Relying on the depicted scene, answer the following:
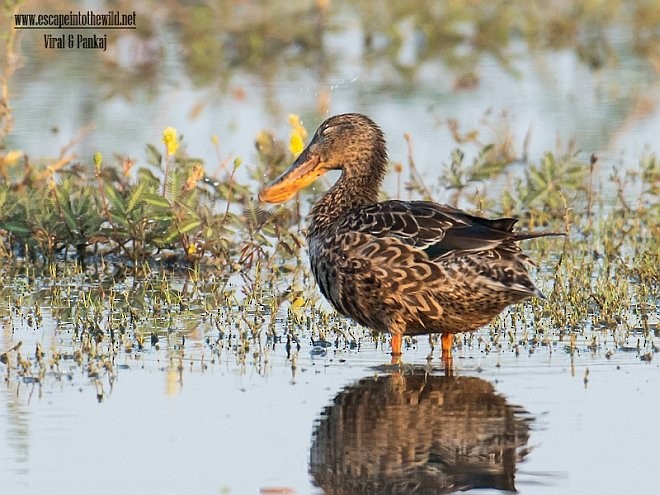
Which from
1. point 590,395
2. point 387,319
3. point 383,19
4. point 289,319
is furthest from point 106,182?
point 383,19

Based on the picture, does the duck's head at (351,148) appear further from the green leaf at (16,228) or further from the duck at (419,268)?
the green leaf at (16,228)

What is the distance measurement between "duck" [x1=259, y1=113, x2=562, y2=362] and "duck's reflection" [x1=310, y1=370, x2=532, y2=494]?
40 cm

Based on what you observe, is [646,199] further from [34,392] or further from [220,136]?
[34,392]

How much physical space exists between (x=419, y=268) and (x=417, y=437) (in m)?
1.57

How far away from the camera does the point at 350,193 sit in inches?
372

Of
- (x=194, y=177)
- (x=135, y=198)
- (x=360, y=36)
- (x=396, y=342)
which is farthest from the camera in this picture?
(x=360, y=36)

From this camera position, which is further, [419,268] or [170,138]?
[170,138]

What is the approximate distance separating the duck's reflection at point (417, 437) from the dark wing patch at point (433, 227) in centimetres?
66

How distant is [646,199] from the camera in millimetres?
12844

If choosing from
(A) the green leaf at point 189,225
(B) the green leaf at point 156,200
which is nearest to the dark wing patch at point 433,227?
(A) the green leaf at point 189,225

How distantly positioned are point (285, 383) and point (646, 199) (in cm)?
580

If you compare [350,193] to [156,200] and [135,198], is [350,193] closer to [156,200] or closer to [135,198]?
[156,200]

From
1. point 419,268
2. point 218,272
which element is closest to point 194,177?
point 218,272

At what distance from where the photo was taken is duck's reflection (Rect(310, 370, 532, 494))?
6.21 m
